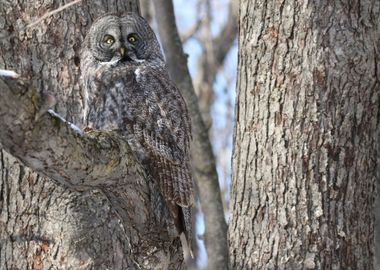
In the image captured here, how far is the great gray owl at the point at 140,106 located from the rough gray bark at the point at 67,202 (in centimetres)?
8

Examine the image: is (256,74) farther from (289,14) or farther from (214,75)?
(214,75)

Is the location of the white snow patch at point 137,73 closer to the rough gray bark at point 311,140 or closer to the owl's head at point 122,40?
the owl's head at point 122,40

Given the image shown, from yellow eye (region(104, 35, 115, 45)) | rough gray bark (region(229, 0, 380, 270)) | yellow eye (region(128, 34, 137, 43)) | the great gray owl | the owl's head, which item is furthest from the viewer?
yellow eye (region(128, 34, 137, 43))

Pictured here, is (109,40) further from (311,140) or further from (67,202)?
(311,140)

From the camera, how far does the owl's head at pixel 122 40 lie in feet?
14.8

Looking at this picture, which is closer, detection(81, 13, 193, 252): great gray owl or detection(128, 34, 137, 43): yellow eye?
detection(81, 13, 193, 252): great gray owl

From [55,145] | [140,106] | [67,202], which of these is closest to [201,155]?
[140,106]

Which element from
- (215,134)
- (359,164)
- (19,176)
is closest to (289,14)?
(359,164)

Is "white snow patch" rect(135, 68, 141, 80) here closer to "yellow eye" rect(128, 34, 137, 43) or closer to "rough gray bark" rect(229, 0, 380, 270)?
"yellow eye" rect(128, 34, 137, 43)

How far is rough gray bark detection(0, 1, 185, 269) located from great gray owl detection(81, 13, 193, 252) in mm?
78

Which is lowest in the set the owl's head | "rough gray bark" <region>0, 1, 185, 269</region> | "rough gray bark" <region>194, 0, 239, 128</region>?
"rough gray bark" <region>0, 1, 185, 269</region>

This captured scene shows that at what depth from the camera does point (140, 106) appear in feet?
14.3

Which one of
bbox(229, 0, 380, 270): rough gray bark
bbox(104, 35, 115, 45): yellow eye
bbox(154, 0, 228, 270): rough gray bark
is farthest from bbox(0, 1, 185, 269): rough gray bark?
bbox(154, 0, 228, 270): rough gray bark

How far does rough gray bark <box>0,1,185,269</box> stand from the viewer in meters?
3.74
